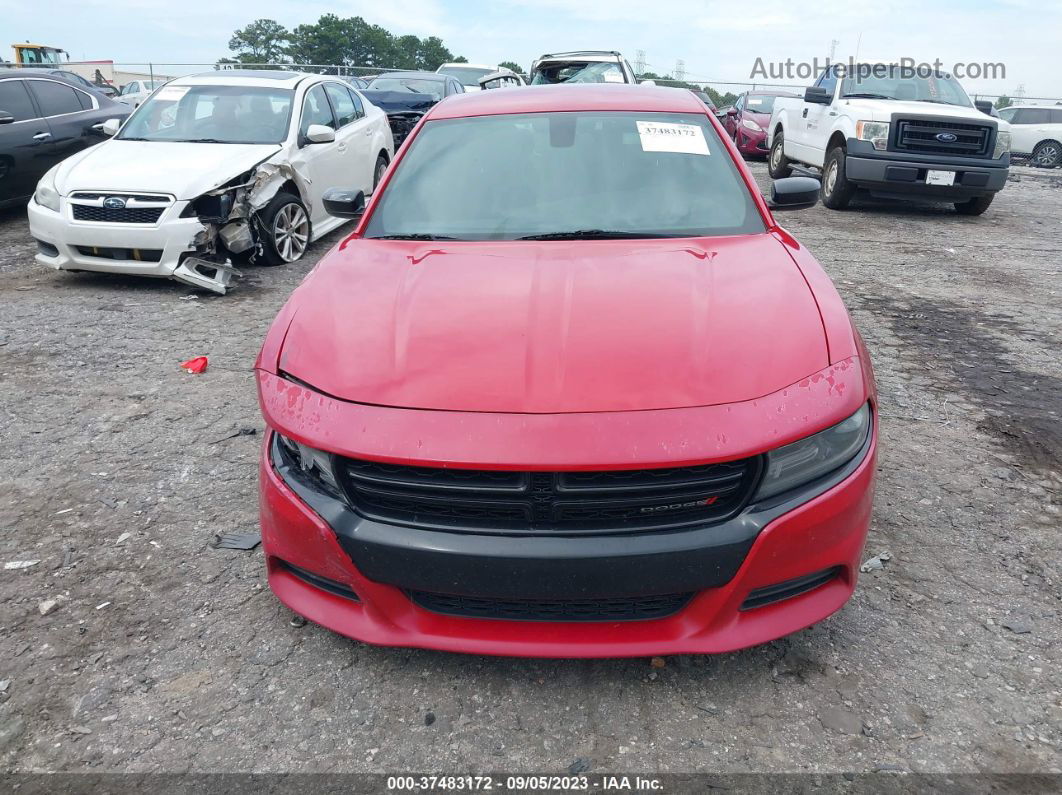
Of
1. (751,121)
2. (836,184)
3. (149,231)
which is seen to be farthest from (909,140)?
(149,231)

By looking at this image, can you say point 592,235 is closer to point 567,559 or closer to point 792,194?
point 792,194

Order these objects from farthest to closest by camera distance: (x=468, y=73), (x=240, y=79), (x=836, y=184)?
1. (x=468, y=73)
2. (x=836, y=184)
3. (x=240, y=79)

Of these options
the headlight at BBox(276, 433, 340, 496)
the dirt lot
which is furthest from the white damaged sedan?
the headlight at BBox(276, 433, 340, 496)

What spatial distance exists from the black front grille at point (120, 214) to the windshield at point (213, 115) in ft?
3.83

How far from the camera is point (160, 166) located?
6.23 m

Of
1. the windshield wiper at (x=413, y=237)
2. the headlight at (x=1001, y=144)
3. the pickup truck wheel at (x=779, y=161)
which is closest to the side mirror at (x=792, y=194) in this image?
the windshield wiper at (x=413, y=237)

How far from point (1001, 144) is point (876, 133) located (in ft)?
5.00

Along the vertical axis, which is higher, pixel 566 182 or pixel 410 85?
pixel 410 85

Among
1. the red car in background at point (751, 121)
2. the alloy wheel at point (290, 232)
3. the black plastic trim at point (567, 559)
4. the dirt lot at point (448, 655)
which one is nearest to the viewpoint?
the black plastic trim at point (567, 559)

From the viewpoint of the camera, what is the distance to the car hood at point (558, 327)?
6.66ft

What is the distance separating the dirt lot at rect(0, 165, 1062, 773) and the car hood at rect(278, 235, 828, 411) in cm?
85

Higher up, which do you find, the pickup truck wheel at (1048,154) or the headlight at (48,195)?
the headlight at (48,195)

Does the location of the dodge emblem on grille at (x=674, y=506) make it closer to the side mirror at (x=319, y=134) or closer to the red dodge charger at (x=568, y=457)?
the red dodge charger at (x=568, y=457)

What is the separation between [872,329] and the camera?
540cm
